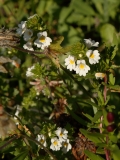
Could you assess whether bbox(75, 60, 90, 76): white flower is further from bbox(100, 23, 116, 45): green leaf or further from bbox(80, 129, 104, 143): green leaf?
bbox(100, 23, 116, 45): green leaf

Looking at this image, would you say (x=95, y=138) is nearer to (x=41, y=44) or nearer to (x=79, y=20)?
(x=41, y=44)

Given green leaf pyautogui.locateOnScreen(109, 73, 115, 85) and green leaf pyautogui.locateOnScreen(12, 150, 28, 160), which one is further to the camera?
green leaf pyautogui.locateOnScreen(109, 73, 115, 85)

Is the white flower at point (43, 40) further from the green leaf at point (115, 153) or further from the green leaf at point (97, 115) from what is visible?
the green leaf at point (115, 153)

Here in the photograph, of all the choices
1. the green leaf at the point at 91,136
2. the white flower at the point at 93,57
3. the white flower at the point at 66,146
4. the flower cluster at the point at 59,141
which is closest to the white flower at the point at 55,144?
the flower cluster at the point at 59,141

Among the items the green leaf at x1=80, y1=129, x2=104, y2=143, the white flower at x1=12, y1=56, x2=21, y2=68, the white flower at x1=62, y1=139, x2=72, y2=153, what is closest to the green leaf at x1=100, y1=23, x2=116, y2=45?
the white flower at x1=12, y1=56, x2=21, y2=68

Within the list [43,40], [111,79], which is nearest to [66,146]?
[111,79]

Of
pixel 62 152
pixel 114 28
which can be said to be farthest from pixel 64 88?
pixel 114 28
